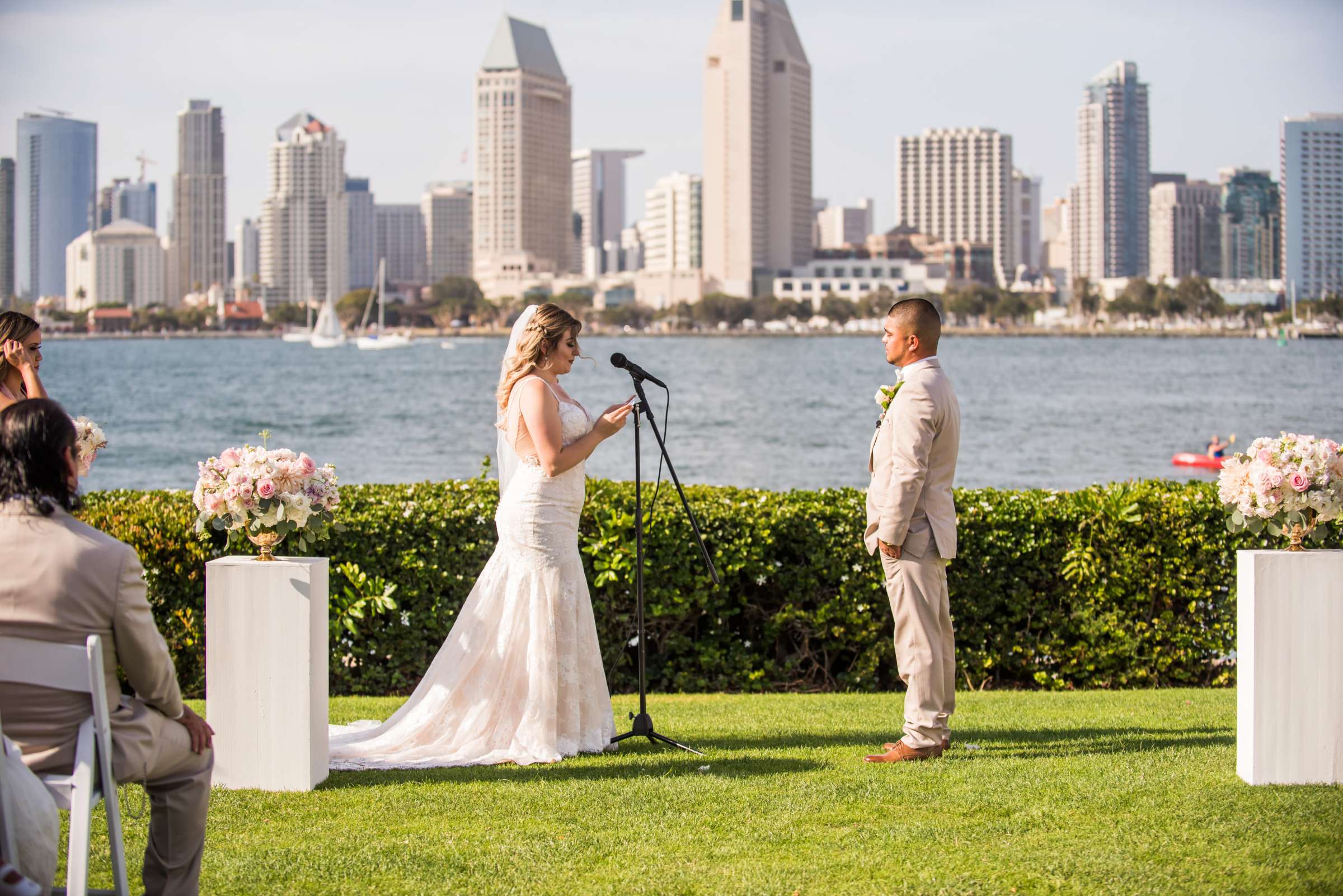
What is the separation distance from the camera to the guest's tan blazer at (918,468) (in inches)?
225

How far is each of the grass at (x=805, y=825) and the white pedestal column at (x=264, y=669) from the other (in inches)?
5.3

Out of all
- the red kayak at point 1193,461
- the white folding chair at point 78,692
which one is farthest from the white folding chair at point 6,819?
the red kayak at point 1193,461

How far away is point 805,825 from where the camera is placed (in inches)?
193

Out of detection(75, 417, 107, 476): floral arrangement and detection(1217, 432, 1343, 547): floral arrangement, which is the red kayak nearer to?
detection(1217, 432, 1343, 547): floral arrangement

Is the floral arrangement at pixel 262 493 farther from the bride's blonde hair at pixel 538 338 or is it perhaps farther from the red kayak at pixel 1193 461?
the red kayak at pixel 1193 461

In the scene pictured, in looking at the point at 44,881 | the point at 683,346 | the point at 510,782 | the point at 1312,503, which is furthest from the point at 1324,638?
the point at 683,346

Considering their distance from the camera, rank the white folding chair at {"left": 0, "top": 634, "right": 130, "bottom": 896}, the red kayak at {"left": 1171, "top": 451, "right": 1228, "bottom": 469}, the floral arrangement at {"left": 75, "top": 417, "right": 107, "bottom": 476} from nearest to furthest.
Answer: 1. the white folding chair at {"left": 0, "top": 634, "right": 130, "bottom": 896}
2. the floral arrangement at {"left": 75, "top": 417, "right": 107, "bottom": 476}
3. the red kayak at {"left": 1171, "top": 451, "right": 1228, "bottom": 469}

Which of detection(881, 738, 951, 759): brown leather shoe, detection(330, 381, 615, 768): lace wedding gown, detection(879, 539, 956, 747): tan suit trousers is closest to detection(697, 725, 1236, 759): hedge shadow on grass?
detection(881, 738, 951, 759): brown leather shoe

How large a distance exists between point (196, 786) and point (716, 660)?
14.8 ft

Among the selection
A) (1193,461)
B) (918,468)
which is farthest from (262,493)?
(1193,461)

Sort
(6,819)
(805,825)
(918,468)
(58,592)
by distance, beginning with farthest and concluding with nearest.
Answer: (918,468), (805,825), (58,592), (6,819)

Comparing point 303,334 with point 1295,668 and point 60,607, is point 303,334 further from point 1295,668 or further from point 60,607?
point 60,607

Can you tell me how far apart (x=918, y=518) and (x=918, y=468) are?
25 cm

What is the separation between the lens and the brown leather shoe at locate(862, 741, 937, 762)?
19.1 feet
